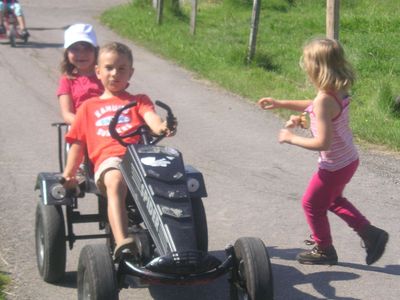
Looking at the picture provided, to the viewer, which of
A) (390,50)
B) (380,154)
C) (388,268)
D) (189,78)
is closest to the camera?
(388,268)

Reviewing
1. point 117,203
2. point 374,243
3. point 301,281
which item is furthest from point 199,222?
point 374,243

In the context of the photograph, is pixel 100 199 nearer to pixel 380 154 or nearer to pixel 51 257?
pixel 51 257

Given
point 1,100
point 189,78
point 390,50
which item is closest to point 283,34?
point 390,50

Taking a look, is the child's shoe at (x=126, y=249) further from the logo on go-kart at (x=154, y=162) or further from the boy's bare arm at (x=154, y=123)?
the boy's bare arm at (x=154, y=123)

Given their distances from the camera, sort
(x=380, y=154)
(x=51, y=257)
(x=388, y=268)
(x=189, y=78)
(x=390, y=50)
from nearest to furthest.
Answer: (x=51, y=257) → (x=388, y=268) → (x=380, y=154) → (x=189, y=78) → (x=390, y=50)

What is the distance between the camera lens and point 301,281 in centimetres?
561

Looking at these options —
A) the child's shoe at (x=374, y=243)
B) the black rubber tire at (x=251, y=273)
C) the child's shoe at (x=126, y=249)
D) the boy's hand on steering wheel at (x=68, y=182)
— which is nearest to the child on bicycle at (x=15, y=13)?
the boy's hand on steering wheel at (x=68, y=182)

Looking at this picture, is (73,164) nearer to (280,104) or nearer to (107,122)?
(107,122)

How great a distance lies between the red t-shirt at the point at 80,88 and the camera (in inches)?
240

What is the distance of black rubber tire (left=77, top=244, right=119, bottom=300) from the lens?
445cm

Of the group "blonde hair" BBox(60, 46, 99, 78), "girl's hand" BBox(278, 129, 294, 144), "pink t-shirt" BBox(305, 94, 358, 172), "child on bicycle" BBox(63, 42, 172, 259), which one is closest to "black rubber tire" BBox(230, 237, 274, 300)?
"girl's hand" BBox(278, 129, 294, 144)

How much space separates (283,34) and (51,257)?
12776mm

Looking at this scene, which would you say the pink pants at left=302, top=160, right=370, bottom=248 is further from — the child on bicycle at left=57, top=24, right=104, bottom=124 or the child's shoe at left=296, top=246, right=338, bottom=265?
the child on bicycle at left=57, top=24, right=104, bottom=124

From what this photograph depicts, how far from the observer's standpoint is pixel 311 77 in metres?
5.64
